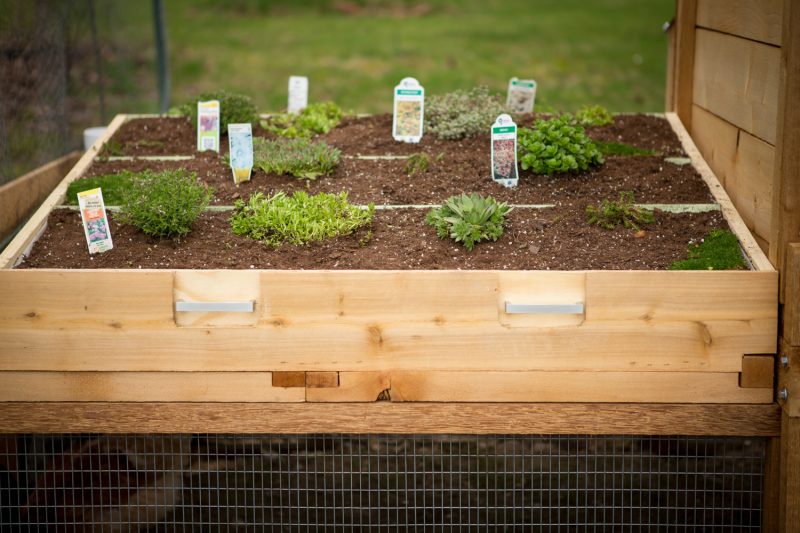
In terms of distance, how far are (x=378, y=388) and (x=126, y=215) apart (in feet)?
4.09

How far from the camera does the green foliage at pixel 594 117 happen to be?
15.4ft

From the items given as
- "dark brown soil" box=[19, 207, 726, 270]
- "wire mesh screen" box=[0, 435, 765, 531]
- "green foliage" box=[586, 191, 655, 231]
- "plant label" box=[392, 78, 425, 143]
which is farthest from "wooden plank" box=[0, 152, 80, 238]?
"green foliage" box=[586, 191, 655, 231]

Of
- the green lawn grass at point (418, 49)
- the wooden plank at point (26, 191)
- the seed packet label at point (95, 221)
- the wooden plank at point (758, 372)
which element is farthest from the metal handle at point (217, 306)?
the green lawn grass at point (418, 49)

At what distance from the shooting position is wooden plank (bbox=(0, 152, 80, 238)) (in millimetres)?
3984

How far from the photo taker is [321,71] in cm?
973

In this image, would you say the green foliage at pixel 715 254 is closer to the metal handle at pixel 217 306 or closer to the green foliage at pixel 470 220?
the green foliage at pixel 470 220

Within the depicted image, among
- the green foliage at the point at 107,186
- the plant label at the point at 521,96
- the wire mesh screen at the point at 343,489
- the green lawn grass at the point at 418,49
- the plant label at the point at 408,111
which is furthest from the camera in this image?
the green lawn grass at the point at 418,49

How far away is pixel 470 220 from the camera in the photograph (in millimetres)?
3404

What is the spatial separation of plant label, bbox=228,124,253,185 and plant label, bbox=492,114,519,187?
103 cm

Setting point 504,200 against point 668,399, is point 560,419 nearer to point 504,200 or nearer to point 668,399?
point 668,399

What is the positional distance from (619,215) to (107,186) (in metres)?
2.11

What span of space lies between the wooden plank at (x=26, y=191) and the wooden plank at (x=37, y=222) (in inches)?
10.1

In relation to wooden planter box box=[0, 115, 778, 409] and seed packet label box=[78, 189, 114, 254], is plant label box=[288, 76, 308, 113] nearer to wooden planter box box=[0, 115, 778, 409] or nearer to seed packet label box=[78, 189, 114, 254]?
seed packet label box=[78, 189, 114, 254]

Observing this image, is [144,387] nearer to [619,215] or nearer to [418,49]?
[619,215]
